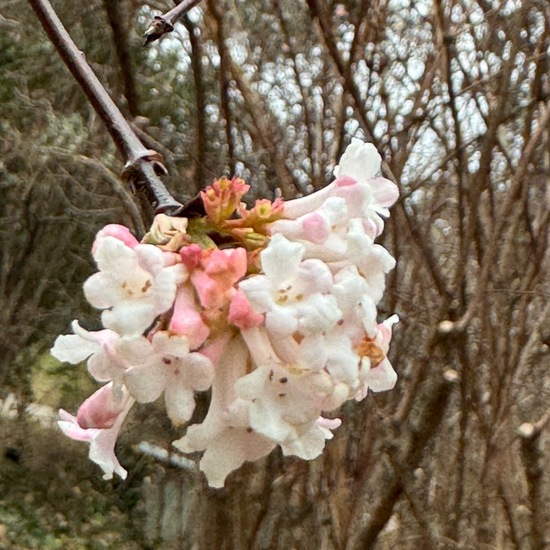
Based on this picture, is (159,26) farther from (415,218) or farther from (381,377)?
(415,218)

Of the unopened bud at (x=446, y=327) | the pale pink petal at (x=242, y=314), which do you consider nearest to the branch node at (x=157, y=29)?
the pale pink petal at (x=242, y=314)

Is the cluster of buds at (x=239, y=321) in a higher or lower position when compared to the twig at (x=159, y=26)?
lower

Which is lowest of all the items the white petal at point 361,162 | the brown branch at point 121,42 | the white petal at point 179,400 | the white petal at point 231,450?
the white petal at point 231,450

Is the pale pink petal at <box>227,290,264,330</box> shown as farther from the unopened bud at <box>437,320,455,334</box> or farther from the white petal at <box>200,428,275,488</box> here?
the unopened bud at <box>437,320,455,334</box>

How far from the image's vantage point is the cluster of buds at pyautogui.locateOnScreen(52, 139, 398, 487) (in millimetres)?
532

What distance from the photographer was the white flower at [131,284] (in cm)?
53

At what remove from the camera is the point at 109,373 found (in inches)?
22.2

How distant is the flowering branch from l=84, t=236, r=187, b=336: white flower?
49 mm

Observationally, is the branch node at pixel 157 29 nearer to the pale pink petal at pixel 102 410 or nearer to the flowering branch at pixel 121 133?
the flowering branch at pixel 121 133

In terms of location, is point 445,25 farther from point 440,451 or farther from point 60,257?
point 60,257

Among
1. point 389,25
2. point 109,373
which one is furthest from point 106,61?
point 109,373

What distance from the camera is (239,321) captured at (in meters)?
0.55

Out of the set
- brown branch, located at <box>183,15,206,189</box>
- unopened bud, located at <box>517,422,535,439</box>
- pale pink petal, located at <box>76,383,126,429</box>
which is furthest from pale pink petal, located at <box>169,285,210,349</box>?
unopened bud, located at <box>517,422,535,439</box>

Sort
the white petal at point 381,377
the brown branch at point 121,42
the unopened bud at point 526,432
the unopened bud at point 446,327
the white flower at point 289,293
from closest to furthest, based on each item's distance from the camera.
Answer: the white flower at point 289,293 < the white petal at point 381,377 < the brown branch at point 121,42 < the unopened bud at point 446,327 < the unopened bud at point 526,432
